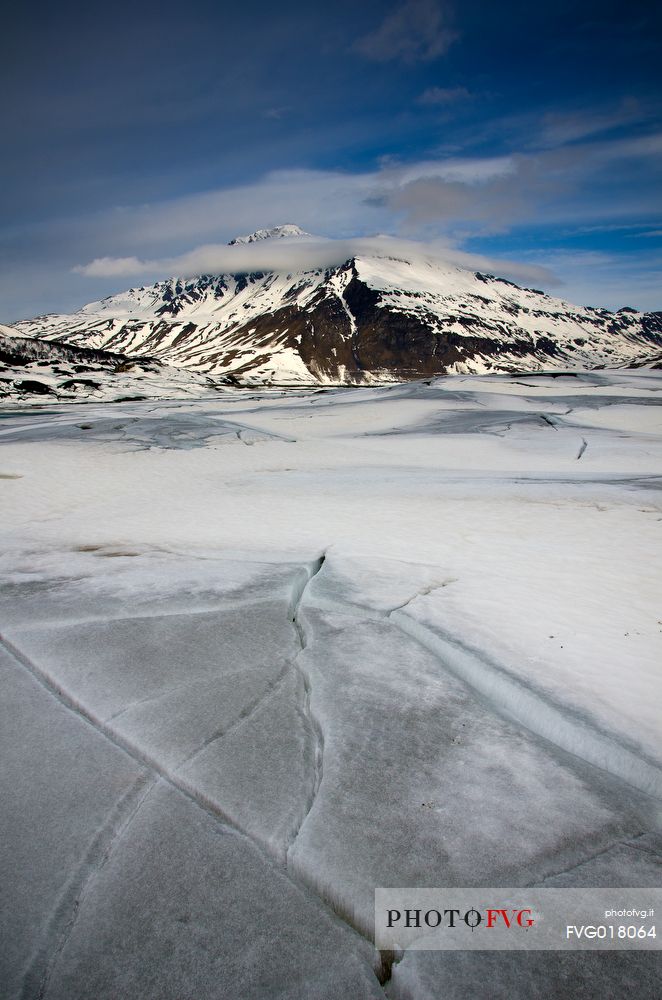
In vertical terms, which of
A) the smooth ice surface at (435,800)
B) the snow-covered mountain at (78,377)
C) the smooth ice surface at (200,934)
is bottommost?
the smooth ice surface at (200,934)

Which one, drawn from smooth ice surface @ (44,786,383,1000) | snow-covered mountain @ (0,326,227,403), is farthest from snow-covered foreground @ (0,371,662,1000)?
snow-covered mountain @ (0,326,227,403)

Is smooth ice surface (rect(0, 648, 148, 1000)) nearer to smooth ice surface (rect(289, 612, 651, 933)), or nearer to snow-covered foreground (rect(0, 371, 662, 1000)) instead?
snow-covered foreground (rect(0, 371, 662, 1000))

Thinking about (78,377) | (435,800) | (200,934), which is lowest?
(200,934)

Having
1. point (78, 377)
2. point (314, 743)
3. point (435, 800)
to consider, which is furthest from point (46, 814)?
point (78, 377)

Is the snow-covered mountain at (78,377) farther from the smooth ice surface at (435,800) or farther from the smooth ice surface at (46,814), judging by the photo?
the smooth ice surface at (435,800)

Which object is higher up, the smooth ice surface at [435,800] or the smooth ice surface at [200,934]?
the smooth ice surface at [435,800]

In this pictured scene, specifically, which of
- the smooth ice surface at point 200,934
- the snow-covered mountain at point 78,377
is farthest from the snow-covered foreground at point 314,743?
the snow-covered mountain at point 78,377

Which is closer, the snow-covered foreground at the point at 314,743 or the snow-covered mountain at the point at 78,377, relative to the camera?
the snow-covered foreground at the point at 314,743

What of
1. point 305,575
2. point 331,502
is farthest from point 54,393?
point 305,575

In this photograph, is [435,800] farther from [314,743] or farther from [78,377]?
[78,377]
